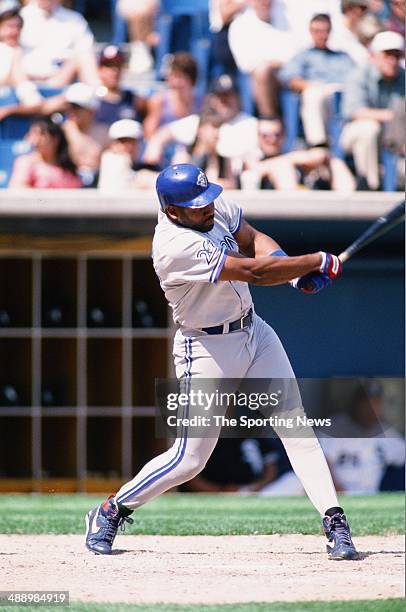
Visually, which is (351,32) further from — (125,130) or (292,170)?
(125,130)

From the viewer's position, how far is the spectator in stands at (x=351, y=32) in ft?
34.8

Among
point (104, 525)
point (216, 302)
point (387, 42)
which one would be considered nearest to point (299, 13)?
point (387, 42)

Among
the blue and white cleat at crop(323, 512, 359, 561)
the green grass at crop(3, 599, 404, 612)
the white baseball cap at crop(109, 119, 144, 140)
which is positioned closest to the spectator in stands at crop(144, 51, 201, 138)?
the white baseball cap at crop(109, 119, 144, 140)

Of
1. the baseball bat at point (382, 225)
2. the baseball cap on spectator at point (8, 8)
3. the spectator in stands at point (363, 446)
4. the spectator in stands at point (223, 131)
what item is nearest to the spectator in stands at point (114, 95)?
the spectator in stands at point (223, 131)

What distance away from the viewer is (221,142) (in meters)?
10.1

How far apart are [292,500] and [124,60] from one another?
435cm

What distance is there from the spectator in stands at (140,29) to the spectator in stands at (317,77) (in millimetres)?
1239

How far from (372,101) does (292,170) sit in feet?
3.15

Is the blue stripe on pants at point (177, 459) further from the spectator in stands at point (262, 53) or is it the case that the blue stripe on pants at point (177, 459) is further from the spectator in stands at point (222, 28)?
the spectator in stands at point (222, 28)

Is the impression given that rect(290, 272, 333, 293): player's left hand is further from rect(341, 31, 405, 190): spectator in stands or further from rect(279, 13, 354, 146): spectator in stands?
rect(279, 13, 354, 146): spectator in stands

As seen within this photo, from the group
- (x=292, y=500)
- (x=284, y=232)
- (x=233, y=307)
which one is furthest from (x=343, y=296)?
(x=233, y=307)

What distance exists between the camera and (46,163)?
9.86 m

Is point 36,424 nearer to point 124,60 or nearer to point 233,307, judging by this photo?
point 124,60

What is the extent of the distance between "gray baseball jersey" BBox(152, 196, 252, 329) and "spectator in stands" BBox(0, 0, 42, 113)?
6.00 metres
